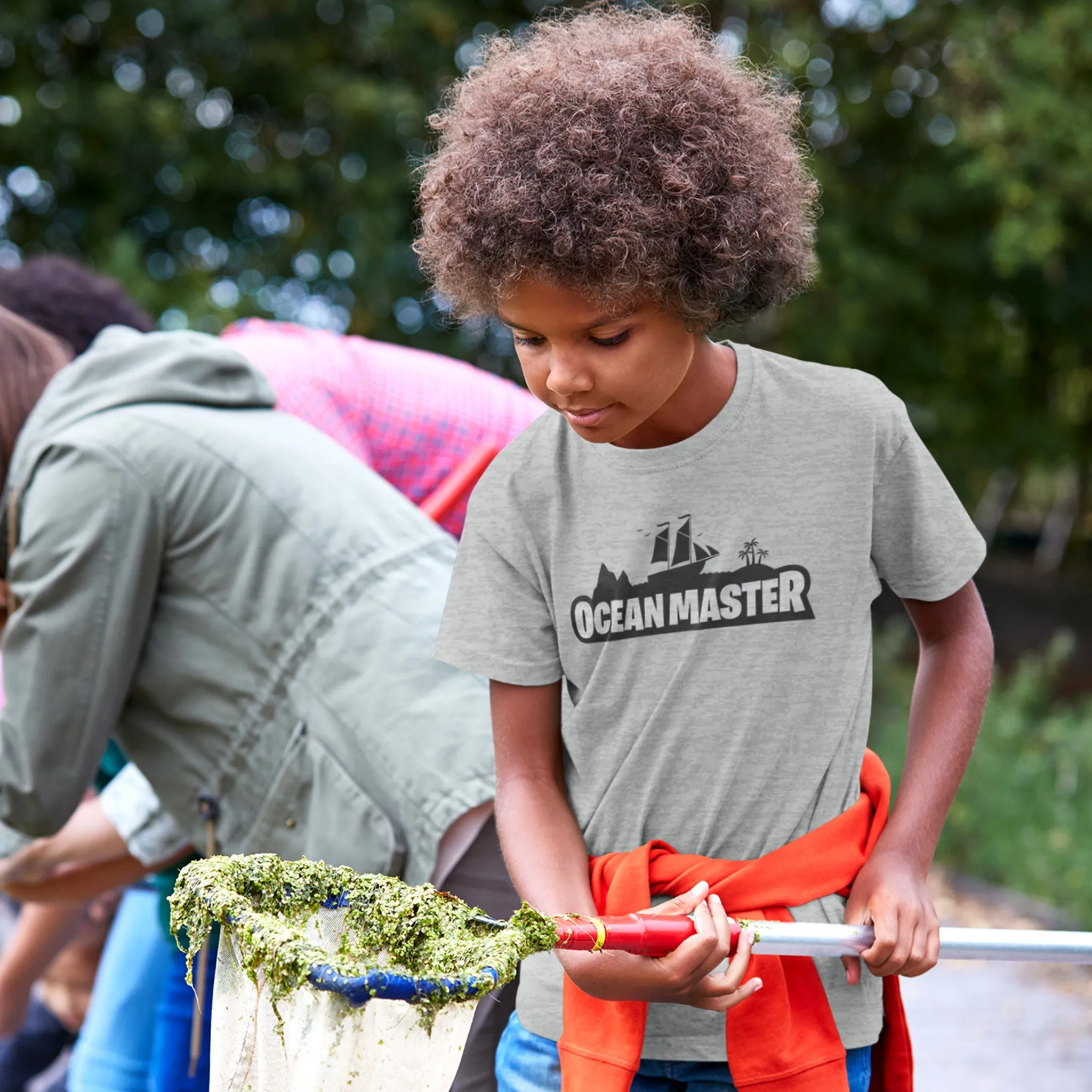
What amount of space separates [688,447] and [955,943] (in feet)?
2.09

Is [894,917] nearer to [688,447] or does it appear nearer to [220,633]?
[688,447]

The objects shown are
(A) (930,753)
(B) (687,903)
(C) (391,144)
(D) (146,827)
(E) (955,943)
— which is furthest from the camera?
(C) (391,144)

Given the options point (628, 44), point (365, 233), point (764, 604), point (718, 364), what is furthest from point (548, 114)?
point (365, 233)

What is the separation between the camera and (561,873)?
1666 mm

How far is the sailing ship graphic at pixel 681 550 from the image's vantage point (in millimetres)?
1669

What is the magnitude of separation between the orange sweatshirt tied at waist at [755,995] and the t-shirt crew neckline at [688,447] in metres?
0.45

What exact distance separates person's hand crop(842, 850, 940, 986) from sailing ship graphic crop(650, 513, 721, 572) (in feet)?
1.32

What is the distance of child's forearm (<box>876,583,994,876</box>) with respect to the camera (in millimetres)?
1702

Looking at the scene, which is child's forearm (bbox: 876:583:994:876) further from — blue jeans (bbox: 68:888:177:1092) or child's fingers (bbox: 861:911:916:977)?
blue jeans (bbox: 68:888:177:1092)

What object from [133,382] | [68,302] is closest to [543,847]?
[133,382]

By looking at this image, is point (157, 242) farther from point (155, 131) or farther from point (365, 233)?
point (365, 233)

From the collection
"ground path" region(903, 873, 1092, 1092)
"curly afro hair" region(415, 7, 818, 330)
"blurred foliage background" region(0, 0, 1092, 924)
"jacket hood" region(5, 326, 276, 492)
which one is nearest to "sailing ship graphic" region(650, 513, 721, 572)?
"curly afro hair" region(415, 7, 818, 330)

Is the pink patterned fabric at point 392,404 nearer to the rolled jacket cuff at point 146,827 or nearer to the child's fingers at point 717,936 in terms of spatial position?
the rolled jacket cuff at point 146,827

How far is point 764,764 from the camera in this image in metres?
1.67
